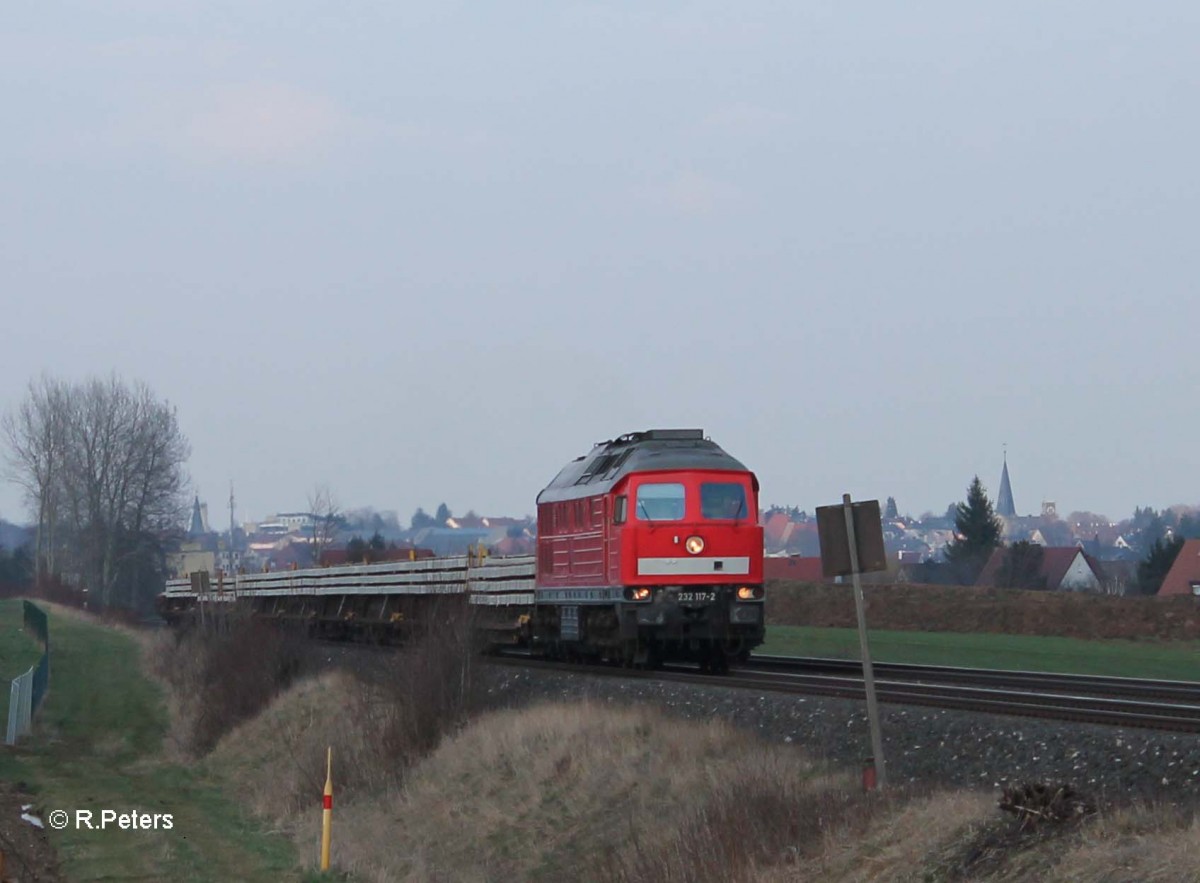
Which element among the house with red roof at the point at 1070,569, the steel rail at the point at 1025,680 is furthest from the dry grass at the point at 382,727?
the house with red roof at the point at 1070,569

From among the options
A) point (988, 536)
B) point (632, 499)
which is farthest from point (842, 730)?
point (988, 536)

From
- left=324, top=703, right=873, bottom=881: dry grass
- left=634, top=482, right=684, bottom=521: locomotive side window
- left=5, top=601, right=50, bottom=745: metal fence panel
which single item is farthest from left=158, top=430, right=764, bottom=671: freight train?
left=5, top=601, right=50, bottom=745: metal fence panel

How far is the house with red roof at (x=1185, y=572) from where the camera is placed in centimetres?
7881

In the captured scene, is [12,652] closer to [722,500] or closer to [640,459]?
[640,459]

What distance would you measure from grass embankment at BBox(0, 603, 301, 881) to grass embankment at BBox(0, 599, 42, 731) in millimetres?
1100

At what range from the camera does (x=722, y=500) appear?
23609mm

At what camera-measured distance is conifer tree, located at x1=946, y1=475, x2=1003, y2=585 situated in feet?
293

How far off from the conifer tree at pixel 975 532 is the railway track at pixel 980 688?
63.7 meters

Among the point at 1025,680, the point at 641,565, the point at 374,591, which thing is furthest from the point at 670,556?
the point at 374,591

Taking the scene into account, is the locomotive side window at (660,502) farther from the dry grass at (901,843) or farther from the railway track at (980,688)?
the dry grass at (901,843)

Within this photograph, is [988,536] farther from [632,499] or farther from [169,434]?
[632,499]

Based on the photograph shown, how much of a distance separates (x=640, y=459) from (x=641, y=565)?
1.82m

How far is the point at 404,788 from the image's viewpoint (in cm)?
2222

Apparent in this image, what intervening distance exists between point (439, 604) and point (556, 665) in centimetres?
248
